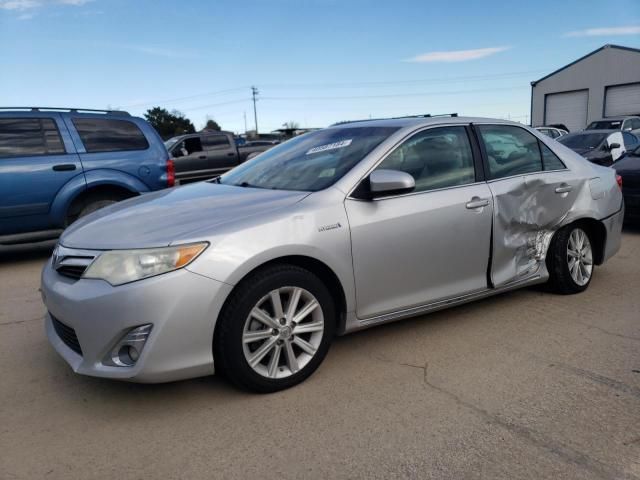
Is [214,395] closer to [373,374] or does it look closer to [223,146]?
[373,374]

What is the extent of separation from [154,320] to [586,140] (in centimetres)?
1189

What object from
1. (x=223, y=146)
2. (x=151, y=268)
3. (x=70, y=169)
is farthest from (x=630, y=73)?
(x=151, y=268)

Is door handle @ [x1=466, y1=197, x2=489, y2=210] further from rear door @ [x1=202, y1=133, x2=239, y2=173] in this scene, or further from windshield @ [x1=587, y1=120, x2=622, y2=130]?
windshield @ [x1=587, y1=120, x2=622, y2=130]

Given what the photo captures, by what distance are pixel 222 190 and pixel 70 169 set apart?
3.71m

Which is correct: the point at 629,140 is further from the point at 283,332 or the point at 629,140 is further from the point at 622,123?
the point at 283,332

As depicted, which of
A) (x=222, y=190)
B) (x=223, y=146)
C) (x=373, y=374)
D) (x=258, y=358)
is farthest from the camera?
(x=223, y=146)

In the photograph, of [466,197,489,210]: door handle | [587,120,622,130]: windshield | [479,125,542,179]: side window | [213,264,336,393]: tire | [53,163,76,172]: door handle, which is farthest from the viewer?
[587,120,622,130]: windshield

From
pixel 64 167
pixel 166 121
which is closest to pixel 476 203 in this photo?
pixel 64 167

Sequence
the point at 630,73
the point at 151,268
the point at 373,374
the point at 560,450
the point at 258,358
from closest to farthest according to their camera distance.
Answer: the point at 560,450 < the point at 151,268 < the point at 258,358 < the point at 373,374 < the point at 630,73

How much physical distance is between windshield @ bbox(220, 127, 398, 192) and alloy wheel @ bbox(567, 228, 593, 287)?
192 centimetres

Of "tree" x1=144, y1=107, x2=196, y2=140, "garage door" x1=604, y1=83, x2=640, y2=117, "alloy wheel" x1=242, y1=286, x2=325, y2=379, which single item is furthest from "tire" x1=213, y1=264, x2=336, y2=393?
"tree" x1=144, y1=107, x2=196, y2=140

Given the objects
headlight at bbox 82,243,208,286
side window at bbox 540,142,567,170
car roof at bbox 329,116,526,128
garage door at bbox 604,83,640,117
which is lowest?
headlight at bbox 82,243,208,286

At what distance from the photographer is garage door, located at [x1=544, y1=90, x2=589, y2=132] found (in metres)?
37.2

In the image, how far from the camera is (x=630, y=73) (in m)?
34.0
